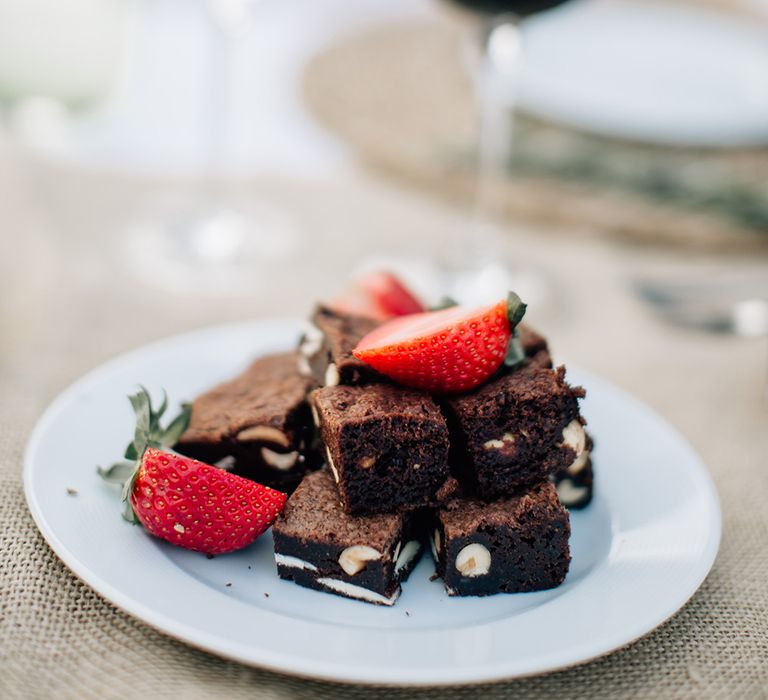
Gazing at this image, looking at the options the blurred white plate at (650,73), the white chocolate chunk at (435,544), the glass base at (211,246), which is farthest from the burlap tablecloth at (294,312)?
the blurred white plate at (650,73)

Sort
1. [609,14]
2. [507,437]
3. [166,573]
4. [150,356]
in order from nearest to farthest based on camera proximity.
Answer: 1. [166,573]
2. [507,437]
3. [150,356]
4. [609,14]

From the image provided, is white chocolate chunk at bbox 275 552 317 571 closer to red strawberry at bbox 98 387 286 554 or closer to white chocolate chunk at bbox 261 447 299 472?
red strawberry at bbox 98 387 286 554

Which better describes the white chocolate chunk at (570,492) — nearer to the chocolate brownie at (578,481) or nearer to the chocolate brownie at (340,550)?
the chocolate brownie at (578,481)

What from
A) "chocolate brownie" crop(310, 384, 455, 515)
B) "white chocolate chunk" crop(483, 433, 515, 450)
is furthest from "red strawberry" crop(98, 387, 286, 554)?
"white chocolate chunk" crop(483, 433, 515, 450)

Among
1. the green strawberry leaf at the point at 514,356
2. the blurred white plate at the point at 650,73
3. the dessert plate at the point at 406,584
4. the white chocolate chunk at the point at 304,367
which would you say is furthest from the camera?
the blurred white plate at the point at 650,73

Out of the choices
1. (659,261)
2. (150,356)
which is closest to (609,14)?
(659,261)

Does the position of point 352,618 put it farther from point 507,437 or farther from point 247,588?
point 507,437
